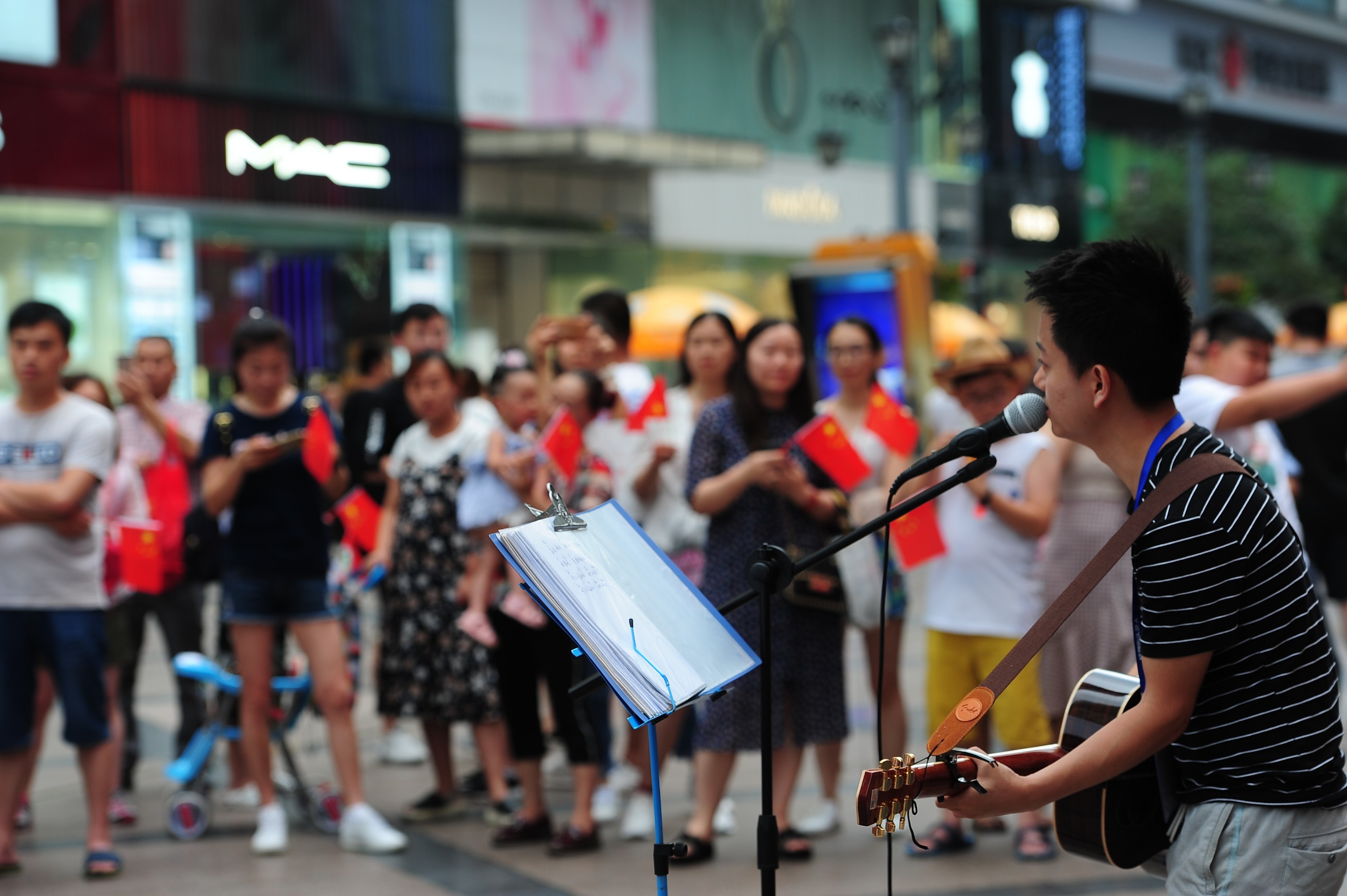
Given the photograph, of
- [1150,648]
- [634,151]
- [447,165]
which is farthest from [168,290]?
[1150,648]

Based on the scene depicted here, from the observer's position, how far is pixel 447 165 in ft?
62.9

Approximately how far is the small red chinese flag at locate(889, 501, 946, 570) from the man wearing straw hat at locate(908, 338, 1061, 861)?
0.14 meters

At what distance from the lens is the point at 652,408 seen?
577 cm

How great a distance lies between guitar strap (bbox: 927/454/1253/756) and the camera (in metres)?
2.37

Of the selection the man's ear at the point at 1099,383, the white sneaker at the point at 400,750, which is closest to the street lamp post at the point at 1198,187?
the white sneaker at the point at 400,750

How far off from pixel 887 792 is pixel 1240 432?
14.0 ft

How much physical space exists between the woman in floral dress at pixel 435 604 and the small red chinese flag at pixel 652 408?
2.32 ft

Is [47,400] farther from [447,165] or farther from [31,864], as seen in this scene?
[447,165]

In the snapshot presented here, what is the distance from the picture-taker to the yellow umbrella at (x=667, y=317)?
15.6m

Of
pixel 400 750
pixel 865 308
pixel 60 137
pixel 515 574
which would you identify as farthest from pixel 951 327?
pixel 515 574

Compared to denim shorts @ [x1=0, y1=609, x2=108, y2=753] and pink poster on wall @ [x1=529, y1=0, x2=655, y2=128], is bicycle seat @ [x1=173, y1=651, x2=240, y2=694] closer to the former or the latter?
denim shorts @ [x1=0, y1=609, x2=108, y2=753]

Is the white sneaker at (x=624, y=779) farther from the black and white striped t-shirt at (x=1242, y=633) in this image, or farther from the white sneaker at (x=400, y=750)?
Answer: the black and white striped t-shirt at (x=1242, y=633)

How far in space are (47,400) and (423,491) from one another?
4.99 ft

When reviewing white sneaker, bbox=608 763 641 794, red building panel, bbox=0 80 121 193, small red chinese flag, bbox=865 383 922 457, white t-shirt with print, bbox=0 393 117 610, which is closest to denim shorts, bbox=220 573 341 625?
white t-shirt with print, bbox=0 393 117 610
